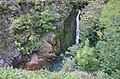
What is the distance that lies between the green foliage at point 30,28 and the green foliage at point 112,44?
357cm

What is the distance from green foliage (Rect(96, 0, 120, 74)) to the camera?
8.22 metres

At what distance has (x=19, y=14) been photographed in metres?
12.2

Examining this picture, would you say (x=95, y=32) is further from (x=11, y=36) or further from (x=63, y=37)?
(x=11, y=36)

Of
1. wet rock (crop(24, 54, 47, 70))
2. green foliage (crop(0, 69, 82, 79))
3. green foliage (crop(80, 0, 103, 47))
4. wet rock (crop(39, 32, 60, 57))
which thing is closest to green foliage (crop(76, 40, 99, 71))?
green foliage (crop(80, 0, 103, 47))

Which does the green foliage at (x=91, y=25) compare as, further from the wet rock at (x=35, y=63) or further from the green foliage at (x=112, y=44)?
the wet rock at (x=35, y=63)

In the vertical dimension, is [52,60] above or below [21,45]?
below

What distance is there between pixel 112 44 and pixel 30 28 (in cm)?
476

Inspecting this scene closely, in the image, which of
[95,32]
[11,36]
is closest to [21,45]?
→ [11,36]

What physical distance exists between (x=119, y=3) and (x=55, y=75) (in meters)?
3.46

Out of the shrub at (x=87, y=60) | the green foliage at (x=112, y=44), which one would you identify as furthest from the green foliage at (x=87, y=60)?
the green foliage at (x=112, y=44)

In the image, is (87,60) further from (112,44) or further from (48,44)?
(48,44)

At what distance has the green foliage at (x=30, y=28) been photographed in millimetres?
11805

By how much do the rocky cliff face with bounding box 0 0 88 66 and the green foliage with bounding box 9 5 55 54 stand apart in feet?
0.78

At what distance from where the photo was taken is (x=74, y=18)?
13477 millimetres
